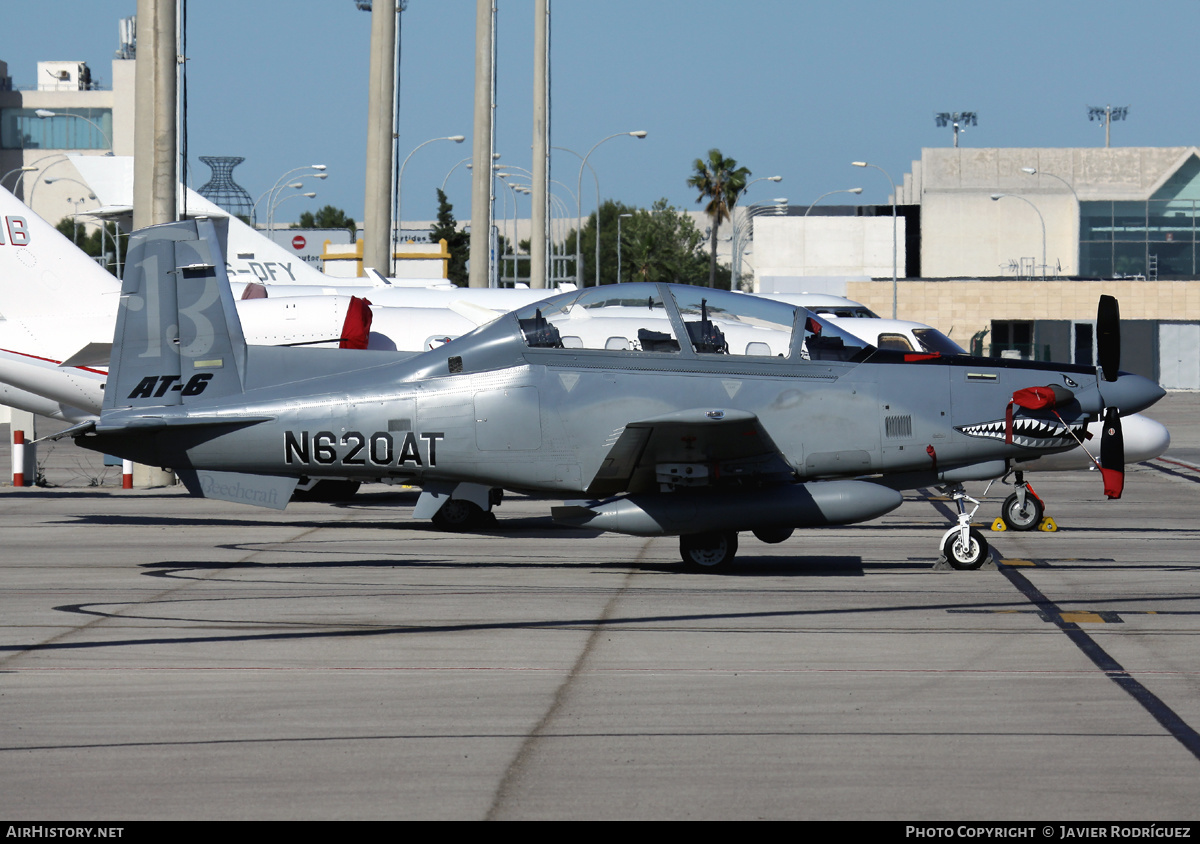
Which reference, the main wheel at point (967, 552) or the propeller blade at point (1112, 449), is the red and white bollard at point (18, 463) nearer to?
the main wheel at point (967, 552)

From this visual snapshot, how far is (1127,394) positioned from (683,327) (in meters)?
4.17

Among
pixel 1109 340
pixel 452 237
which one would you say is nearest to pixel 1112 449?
pixel 1109 340

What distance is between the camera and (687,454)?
12.6 metres

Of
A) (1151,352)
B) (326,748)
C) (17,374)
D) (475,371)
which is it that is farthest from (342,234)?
(326,748)

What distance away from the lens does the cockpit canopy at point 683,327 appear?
12.8m

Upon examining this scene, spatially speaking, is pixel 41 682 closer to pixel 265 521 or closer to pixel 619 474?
pixel 619 474

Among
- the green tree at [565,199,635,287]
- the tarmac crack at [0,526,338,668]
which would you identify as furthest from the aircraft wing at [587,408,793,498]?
the green tree at [565,199,635,287]

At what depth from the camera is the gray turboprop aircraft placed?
1248cm

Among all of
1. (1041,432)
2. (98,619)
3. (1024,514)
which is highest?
(1041,432)

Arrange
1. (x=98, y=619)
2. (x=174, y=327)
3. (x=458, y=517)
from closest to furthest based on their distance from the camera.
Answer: (x=98, y=619), (x=174, y=327), (x=458, y=517)

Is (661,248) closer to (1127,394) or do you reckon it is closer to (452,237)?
(452,237)

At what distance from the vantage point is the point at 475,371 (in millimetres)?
12961

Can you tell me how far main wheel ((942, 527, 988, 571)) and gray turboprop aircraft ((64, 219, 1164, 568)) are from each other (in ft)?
0.05

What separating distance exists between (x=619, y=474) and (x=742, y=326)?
1825 millimetres
